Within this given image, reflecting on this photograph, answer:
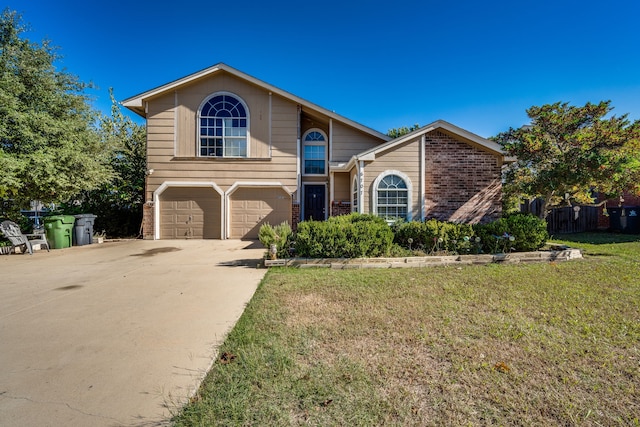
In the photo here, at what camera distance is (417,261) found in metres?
6.53

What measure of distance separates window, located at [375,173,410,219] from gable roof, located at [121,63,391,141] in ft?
10.6

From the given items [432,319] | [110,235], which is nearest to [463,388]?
[432,319]

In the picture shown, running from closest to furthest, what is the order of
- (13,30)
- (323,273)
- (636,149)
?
(323,273) → (636,149) → (13,30)

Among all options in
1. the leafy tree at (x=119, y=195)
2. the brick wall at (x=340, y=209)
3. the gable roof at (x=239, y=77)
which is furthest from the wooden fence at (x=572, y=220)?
the leafy tree at (x=119, y=195)

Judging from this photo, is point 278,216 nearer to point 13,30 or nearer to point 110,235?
point 110,235

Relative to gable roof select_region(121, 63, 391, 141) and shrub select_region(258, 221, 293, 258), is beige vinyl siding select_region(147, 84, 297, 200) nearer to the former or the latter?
gable roof select_region(121, 63, 391, 141)

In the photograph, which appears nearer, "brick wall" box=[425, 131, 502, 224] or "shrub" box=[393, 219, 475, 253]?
"shrub" box=[393, 219, 475, 253]

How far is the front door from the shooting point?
12961 mm

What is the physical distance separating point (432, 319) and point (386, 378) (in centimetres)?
141

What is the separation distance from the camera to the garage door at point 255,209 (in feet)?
40.1

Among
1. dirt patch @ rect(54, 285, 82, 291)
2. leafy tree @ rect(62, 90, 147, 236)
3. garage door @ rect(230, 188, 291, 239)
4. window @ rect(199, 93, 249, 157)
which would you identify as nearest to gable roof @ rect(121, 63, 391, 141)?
window @ rect(199, 93, 249, 157)

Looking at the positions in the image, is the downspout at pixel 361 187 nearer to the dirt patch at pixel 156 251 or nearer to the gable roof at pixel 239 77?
the gable roof at pixel 239 77

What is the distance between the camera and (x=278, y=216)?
Result: 40.1ft

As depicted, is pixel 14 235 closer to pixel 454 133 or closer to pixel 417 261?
pixel 417 261
